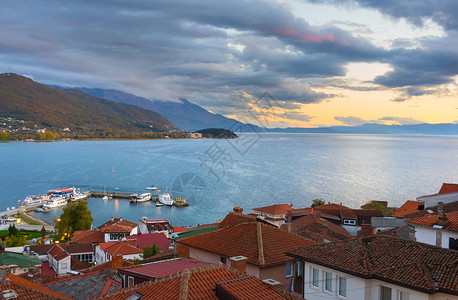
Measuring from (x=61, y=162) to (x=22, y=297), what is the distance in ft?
438

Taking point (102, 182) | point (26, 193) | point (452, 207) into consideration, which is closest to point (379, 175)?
point (102, 182)

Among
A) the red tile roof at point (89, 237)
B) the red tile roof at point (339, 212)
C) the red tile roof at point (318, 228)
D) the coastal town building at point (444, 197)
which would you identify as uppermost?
the coastal town building at point (444, 197)

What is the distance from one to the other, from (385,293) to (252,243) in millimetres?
4113

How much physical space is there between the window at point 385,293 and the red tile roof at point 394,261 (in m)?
0.25

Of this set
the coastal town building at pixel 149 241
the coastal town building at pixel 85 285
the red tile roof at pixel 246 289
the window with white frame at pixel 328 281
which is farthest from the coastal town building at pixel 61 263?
the red tile roof at pixel 246 289

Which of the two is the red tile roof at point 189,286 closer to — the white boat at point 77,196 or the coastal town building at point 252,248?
the coastal town building at point 252,248

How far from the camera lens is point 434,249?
7.54 meters

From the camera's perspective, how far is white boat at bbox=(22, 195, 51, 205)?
6650 cm

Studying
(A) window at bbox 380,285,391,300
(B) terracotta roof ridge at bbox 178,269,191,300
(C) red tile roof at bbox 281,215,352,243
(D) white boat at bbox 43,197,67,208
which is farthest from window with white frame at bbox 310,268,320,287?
(D) white boat at bbox 43,197,67,208

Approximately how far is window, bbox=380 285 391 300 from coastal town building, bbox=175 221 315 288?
9.63ft

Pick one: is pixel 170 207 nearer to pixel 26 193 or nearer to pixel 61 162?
pixel 26 193

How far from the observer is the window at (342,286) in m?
7.54

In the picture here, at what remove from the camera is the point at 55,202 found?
68.4 metres

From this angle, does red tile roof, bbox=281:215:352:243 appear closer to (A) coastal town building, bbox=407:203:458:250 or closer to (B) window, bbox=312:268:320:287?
(A) coastal town building, bbox=407:203:458:250
